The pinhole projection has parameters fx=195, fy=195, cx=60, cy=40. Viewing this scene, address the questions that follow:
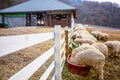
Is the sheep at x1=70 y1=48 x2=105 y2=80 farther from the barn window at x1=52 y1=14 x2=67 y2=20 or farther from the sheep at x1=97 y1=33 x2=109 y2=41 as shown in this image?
the barn window at x1=52 y1=14 x2=67 y2=20

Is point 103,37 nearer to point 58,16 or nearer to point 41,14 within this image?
point 58,16

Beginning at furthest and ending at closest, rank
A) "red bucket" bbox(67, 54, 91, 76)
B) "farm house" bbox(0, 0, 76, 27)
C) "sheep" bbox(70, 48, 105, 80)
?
"farm house" bbox(0, 0, 76, 27) < "red bucket" bbox(67, 54, 91, 76) < "sheep" bbox(70, 48, 105, 80)

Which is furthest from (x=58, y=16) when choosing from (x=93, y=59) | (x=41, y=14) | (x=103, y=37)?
(x=93, y=59)

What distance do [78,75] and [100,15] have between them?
79.9m

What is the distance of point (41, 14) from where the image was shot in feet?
95.5

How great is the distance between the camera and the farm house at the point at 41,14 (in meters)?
27.0

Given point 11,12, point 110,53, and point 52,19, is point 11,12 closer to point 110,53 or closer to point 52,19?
point 52,19

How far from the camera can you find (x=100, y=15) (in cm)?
8262

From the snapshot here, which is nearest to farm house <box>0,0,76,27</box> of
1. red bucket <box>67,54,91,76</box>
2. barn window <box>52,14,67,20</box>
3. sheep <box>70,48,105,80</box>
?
barn window <box>52,14,67,20</box>

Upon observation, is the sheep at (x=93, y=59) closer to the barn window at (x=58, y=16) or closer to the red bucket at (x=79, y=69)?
the red bucket at (x=79, y=69)

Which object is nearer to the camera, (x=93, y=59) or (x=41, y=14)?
(x=93, y=59)

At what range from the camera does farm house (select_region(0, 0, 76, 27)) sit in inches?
1061

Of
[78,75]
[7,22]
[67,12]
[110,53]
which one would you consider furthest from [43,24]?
[78,75]

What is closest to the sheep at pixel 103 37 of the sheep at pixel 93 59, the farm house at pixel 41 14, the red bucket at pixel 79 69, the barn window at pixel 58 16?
the red bucket at pixel 79 69
